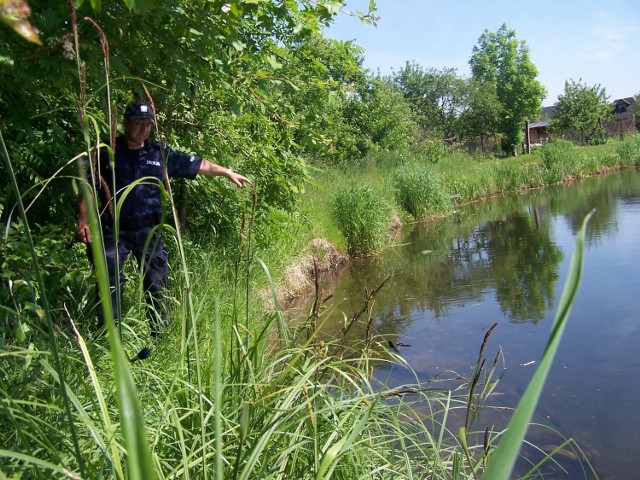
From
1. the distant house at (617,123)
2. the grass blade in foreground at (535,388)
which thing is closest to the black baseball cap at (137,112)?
the grass blade in foreground at (535,388)

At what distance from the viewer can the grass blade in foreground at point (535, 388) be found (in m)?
0.43

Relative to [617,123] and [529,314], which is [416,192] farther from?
[617,123]

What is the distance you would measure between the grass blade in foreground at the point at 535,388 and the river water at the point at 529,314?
1.68 m

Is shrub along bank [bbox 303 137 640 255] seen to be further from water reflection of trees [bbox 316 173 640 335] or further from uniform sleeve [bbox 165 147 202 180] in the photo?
uniform sleeve [bbox 165 147 202 180]

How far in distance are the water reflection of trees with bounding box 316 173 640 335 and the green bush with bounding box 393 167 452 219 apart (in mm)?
553

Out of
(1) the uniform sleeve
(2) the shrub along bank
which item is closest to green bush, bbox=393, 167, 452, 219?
(2) the shrub along bank

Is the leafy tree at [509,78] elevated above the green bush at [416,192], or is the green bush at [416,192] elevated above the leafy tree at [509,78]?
the leafy tree at [509,78]

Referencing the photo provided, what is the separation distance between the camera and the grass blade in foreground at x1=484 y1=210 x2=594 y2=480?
427mm

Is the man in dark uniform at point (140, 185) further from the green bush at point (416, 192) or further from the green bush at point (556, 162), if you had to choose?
the green bush at point (556, 162)

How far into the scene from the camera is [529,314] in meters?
5.82

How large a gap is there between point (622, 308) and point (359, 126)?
13.9m

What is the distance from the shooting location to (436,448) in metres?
1.76

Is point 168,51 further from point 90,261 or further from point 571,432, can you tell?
point 571,432

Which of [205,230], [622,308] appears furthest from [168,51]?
[622,308]
